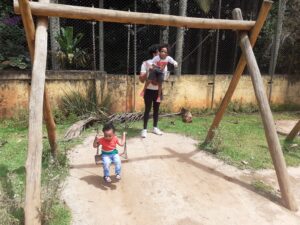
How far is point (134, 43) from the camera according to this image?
7602 mm

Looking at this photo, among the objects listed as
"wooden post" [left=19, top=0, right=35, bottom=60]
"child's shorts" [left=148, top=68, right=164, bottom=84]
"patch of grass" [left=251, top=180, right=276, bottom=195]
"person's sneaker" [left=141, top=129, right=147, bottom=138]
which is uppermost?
"wooden post" [left=19, top=0, right=35, bottom=60]

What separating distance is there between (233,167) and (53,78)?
13.7 feet

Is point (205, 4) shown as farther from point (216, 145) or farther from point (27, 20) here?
point (27, 20)

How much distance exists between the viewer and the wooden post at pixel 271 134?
4148 millimetres

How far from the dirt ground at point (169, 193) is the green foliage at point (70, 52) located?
271 cm

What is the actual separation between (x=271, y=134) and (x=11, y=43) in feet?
19.5

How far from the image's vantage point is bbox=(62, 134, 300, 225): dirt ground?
12.2 ft

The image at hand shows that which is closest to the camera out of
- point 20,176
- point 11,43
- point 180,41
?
point 20,176

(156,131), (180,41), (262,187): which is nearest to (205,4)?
(180,41)

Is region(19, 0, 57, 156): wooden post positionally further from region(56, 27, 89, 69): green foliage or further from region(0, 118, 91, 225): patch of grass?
region(56, 27, 89, 69): green foliage

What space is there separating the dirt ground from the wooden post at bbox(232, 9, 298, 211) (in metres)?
0.17

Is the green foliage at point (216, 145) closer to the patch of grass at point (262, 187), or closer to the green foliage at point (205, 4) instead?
the patch of grass at point (262, 187)

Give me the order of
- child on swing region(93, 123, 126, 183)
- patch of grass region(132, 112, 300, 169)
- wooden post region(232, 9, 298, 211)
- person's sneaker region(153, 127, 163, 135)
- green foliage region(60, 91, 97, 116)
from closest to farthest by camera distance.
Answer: wooden post region(232, 9, 298, 211) → child on swing region(93, 123, 126, 183) → patch of grass region(132, 112, 300, 169) → person's sneaker region(153, 127, 163, 135) → green foliage region(60, 91, 97, 116)

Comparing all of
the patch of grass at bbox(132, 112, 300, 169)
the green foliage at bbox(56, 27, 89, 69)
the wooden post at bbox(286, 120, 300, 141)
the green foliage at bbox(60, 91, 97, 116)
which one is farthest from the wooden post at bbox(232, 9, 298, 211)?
the green foliage at bbox(56, 27, 89, 69)
